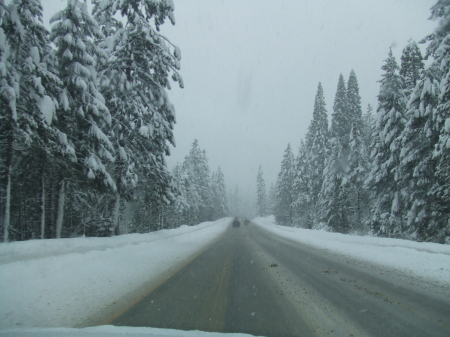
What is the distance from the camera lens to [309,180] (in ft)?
123

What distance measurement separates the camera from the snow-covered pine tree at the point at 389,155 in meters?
19.6

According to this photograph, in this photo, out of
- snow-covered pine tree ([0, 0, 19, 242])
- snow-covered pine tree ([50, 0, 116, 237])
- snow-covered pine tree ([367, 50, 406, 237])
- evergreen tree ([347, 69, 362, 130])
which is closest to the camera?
snow-covered pine tree ([0, 0, 19, 242])

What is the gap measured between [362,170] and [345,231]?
6.25 meters

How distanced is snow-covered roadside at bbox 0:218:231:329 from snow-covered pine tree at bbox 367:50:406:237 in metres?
16.4

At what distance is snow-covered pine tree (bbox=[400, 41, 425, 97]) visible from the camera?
20172 mm

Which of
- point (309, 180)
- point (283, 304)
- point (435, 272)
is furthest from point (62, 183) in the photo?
point (309, 180)

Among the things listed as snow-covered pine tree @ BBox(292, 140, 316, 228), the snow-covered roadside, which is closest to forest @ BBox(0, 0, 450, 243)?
the snow-covered roadside

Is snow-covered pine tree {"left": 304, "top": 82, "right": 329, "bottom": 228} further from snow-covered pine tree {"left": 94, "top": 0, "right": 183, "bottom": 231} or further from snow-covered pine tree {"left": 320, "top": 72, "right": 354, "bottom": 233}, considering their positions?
snow-covered pine tree {"left": 94, "top": 0, "right": 183, "bottom": 231}

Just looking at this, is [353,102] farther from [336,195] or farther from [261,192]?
[261,192]

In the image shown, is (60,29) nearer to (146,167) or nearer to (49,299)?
(146,167)

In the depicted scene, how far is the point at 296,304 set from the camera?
5504 mm

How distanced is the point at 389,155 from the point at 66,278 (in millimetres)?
21278

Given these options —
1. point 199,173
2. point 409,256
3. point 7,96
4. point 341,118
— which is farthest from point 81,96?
point 199,173

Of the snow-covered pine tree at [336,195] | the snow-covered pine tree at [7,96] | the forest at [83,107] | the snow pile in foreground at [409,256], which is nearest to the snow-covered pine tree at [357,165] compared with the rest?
the snow-covered pine tree at [336,195]
